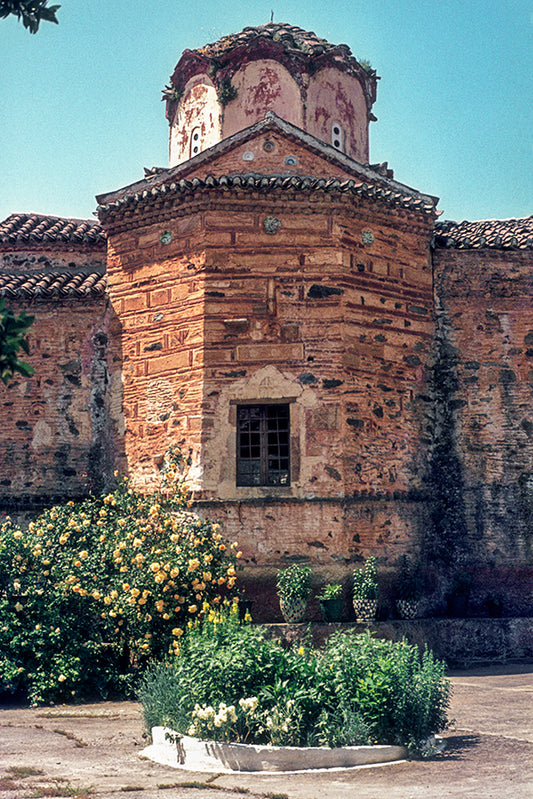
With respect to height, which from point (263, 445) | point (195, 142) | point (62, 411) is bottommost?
point (263, 445)

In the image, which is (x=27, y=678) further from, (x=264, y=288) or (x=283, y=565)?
(x=264, y=288)

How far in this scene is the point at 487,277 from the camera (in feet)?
49.1

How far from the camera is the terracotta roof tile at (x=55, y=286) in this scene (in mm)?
14781

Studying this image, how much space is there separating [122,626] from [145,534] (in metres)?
1.14

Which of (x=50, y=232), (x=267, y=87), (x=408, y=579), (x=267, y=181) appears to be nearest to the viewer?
(x=408, y=579)

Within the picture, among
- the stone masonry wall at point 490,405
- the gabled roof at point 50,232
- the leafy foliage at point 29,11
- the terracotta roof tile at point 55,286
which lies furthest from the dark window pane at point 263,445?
the leafy foliage at point 29,11

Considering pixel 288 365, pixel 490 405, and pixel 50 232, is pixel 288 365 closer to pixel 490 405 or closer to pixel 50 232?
pixel 490 405

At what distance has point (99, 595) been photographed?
430 inches

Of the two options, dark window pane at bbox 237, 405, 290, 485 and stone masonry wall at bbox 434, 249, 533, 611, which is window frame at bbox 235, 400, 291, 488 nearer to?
dark window pane at bbox 237, 405, 290, 485

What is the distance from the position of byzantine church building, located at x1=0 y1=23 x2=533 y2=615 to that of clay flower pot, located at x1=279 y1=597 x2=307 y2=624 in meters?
0.57

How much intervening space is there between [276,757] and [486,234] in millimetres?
10365

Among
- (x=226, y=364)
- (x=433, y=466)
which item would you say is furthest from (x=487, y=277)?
(x=226, y=364)

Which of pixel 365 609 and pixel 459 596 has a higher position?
pixel 459 596

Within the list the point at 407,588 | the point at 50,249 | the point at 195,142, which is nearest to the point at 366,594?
the point at 407,588
